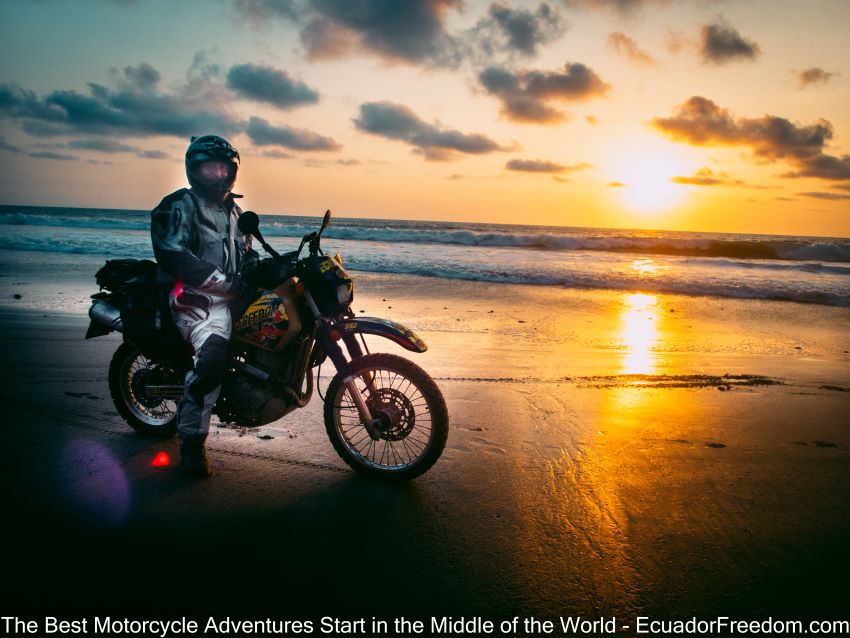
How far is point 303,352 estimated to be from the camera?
Answer: 3.37m

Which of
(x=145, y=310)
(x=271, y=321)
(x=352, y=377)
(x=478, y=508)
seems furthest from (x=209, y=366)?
(x=478, y=508)

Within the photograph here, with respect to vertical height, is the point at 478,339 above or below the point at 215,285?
below

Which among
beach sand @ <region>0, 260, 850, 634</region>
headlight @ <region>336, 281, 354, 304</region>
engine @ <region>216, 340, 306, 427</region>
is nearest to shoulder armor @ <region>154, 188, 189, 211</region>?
engine @ <region>216, 340, 306, 427</region>

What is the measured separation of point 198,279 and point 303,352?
0.82m

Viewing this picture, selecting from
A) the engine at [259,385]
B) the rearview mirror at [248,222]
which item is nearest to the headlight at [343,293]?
the engine at [259,385]

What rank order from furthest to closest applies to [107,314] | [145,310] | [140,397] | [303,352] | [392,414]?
[140,397]
[107,314]
[145,310]
[303,352]
[392,414]

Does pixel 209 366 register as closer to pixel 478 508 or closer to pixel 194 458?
pixel 194 458

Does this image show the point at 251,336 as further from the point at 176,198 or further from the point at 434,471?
the point at 434,471

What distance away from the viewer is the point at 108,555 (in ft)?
7.77

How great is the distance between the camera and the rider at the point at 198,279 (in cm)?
318

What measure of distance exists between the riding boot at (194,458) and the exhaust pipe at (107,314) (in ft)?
3.78

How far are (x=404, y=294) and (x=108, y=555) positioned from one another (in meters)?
9.61

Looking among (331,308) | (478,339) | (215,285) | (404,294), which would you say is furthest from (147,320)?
(404,294)

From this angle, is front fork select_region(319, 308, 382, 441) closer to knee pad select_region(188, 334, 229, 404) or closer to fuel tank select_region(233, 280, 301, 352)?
fuel tank select_region(233, 280, 301, 352)
